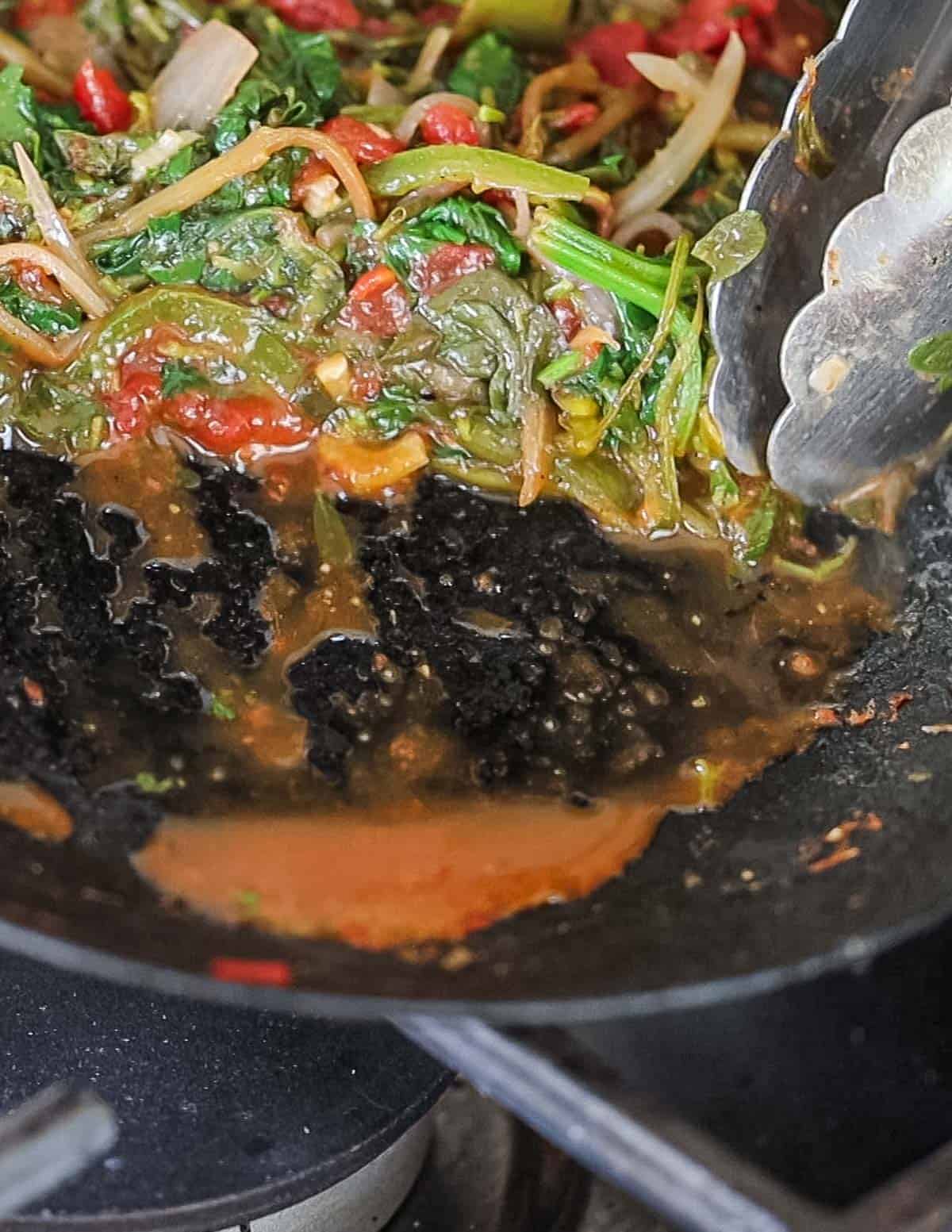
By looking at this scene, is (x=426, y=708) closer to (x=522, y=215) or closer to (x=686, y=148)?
(x=522, y=215)

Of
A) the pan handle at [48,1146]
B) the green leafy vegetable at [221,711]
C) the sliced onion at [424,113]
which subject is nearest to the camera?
the pan handle at [48,1146]

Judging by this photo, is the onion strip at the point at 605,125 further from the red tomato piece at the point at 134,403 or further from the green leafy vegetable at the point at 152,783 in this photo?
the green leafy vegetable at the point at 152,783

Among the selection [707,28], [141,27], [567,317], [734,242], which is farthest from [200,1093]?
[707,28]

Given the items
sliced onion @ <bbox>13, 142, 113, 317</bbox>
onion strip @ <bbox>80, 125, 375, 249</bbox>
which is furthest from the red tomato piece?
onion strip @ <bbox>80, 125, 375, 249</bbox>

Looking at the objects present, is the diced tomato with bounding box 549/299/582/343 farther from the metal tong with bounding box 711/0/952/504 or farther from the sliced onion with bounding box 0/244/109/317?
the sliced onion with bounding box 0/244/109/317

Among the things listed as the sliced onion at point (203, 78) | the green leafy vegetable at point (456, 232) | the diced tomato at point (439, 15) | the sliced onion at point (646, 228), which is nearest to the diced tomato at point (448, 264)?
the green leafy vegetable at point (456, 232)

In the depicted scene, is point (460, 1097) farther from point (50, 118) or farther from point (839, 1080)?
point (50, 118)

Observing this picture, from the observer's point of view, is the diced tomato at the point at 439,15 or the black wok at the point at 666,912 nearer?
the black wok at the point at 666,912
